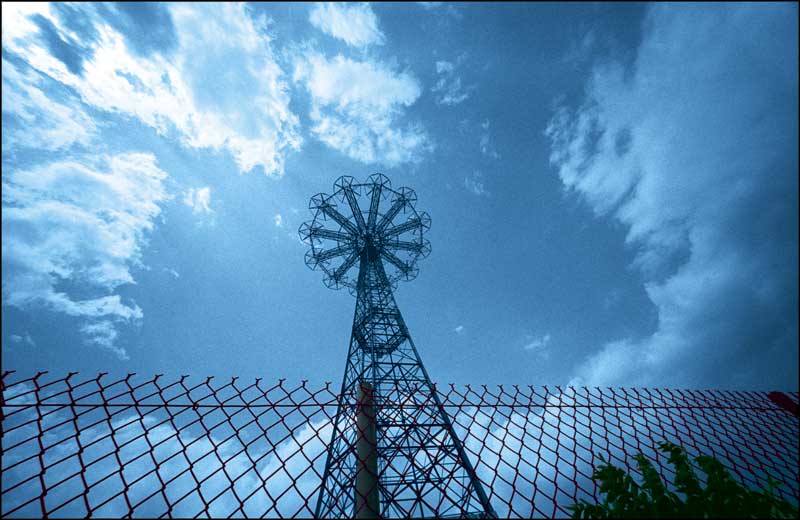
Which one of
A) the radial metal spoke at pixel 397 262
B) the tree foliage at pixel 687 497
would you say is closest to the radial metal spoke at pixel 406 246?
the radial metal spoke at pixel 397 262

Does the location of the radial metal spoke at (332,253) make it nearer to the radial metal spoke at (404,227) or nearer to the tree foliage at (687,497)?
the radial metal spoke at (404,227)

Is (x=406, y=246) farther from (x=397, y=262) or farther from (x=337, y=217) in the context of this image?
(x=337, y=217)

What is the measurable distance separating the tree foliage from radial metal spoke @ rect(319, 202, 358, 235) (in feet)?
39.5

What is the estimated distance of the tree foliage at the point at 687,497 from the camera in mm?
2273

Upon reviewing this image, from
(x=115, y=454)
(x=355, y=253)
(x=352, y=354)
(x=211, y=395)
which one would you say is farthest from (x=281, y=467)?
(x=355, y=253)

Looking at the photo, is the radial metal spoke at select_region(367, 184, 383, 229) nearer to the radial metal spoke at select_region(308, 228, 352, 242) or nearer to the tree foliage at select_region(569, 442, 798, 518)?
the radial metal spoke at select_region(308, 228, 352, 242)

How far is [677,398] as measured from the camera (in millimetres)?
3553

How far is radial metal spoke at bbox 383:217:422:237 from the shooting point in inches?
546

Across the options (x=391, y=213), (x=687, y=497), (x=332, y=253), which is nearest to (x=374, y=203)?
(x=391, y=213)

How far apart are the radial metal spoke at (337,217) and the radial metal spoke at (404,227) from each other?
1.43 metres

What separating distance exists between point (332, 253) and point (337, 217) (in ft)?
5.15

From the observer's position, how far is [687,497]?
2527mm

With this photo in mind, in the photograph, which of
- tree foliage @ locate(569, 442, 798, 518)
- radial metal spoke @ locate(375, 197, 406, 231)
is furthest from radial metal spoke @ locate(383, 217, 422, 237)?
tree foliage @ locate(569, 442, 798, 518)

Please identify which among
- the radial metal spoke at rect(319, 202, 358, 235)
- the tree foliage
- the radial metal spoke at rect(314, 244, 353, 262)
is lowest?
the tree foliage
